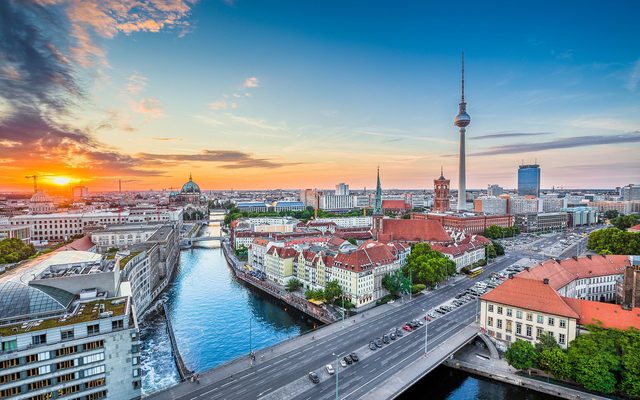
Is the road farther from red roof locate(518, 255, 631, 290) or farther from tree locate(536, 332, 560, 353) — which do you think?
red roof locate(518, 255, 631, 290)

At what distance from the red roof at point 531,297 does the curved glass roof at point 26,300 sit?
56479mm

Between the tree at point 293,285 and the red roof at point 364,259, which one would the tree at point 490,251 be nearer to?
the red roof at point 364,259

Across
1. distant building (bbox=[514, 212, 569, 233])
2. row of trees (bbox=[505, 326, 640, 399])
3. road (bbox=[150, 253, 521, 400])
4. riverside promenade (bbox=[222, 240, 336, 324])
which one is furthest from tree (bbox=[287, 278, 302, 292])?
distant building (bbox=[514, 212, 569, 233])

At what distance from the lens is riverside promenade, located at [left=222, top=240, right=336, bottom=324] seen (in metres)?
64.3

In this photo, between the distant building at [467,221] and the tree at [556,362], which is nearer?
the tree at [556,362]

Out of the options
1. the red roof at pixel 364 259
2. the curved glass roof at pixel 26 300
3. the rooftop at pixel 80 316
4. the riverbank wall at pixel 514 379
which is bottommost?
the riverbank wall at pixel 514 379

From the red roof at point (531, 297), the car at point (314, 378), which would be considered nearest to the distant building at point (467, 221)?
the red roof at point (531, 297)

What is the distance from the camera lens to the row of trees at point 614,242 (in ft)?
320

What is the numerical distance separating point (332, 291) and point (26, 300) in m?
45.9

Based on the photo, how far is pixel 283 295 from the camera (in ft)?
251

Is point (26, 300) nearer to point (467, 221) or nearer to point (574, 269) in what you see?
point (574, 269)

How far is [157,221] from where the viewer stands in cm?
15425

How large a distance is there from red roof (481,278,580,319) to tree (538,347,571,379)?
19.7 feet

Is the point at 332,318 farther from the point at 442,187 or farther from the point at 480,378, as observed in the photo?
the point at 442,187
